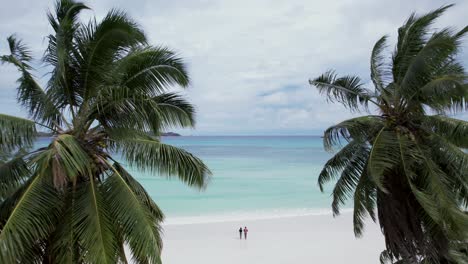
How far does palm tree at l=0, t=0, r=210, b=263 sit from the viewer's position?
16.6ft

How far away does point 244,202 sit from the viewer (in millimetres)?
32312

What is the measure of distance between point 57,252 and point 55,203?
67cm

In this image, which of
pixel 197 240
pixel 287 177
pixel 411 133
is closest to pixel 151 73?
pixel 411 133

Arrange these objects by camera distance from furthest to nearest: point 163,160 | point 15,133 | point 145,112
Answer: point 163,160, point 145,112, point 15,133

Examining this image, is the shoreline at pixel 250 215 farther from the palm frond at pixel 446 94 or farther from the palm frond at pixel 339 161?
the palm frond at pixel 446 94

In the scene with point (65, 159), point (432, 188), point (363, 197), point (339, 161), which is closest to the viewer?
point (65, 159)

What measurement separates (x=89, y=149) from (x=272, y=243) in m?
14.1

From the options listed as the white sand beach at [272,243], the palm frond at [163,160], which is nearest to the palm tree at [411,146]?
the palm frond at [163,160]

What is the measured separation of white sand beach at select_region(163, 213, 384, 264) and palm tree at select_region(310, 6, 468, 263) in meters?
8.80

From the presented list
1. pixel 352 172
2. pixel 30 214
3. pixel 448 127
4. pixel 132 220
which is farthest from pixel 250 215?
pixel 30 214

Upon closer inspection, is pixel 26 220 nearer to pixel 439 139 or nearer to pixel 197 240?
pixel 439 139

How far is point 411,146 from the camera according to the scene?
22.5ft

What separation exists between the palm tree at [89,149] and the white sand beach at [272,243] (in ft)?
34.5

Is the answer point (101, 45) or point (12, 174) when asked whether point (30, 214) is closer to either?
point (12, 174)
